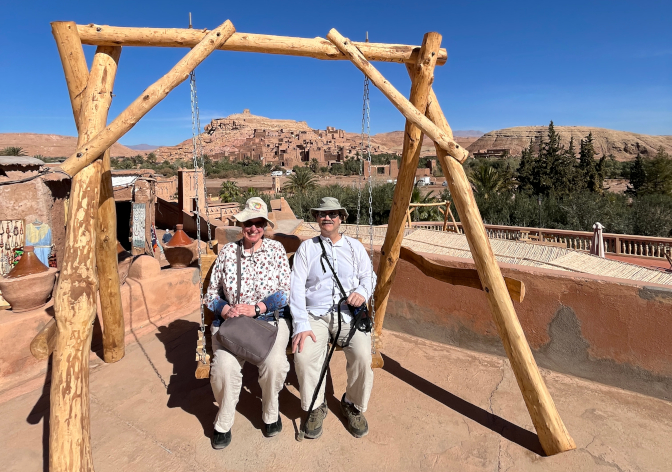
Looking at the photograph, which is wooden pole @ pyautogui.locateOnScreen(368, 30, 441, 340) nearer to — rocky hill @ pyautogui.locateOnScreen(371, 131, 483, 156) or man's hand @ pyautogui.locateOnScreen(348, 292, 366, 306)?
man's hand @ pyautogui.locateOnScreen(348, 292, 366, 306)

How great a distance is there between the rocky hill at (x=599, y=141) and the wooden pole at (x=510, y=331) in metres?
76.2

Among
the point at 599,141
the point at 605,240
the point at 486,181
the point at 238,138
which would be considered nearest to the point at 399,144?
the point at 238,138

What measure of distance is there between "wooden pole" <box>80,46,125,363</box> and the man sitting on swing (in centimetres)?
179


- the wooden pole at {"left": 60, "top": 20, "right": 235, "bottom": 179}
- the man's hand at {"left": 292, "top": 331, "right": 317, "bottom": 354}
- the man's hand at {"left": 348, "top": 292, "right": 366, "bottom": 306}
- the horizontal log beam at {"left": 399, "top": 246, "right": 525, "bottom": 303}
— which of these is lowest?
the man's hand at {"left": 292, "top": 331, "right": 317, "bottom": 354}

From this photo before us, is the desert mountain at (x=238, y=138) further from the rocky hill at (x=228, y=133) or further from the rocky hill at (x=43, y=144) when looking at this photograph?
the rocky hill at (x=43, y=144)

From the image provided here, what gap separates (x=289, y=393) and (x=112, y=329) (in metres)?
1.86

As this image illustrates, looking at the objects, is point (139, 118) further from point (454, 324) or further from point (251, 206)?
point (454, 324)

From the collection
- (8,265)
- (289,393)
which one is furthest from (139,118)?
(8,265)

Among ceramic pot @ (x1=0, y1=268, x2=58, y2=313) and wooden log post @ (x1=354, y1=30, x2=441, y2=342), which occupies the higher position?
wooden log post @ (x1=354, y1=30, x2=441, y2=342)

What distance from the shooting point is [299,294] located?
2.79 metres

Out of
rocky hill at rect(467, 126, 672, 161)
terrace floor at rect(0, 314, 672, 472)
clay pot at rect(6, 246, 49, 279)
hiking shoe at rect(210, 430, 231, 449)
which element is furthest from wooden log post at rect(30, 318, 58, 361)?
rocky hill at rect(467, 126, 672, 161)

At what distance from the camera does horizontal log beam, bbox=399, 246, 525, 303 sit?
2.79m

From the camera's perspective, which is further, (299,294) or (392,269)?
(392,269)

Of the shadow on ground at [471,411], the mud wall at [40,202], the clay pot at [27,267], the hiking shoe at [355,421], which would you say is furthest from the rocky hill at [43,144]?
the hiking shoe at [355,421]
